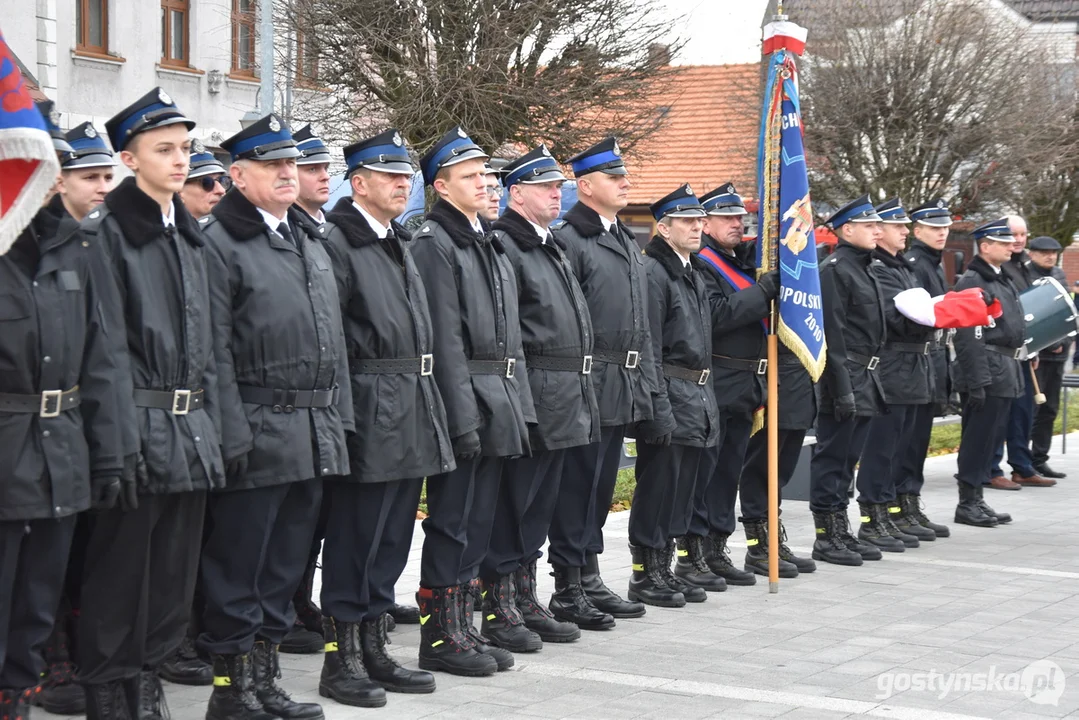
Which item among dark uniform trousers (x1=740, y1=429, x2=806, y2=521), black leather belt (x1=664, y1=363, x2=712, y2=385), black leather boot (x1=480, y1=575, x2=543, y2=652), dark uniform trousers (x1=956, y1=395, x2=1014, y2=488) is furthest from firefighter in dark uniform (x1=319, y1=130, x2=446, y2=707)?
dark uniform trousers (x1=956, y1=395, x2=1014, y2=488)

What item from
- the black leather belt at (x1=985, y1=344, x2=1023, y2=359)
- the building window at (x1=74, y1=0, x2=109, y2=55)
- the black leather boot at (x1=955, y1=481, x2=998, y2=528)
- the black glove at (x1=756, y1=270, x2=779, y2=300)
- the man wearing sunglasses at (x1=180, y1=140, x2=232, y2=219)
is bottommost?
the black leather boot at (x1=955, y1=481, x2=998, y2=528)

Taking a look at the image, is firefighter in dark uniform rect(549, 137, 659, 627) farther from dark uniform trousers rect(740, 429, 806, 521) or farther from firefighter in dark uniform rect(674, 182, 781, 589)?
dark uniform trousers rect(740, 429, 806, 521)

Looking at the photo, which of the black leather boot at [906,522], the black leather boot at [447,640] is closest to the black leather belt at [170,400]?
the black leather boot at [447,640]

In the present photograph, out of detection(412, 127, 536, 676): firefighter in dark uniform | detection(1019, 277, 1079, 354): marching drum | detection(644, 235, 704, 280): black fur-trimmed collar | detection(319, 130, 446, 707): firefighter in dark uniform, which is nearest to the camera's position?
detection(319, 130, 446, 707): firefighter in dark uniform

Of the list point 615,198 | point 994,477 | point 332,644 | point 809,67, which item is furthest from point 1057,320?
point 809,67

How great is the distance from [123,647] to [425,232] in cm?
236

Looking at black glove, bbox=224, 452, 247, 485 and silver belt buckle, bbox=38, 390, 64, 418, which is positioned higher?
silver belt buckle, bbox=38, 390, 64, 418

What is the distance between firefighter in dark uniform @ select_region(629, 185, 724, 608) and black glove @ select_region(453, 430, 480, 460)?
185 centimetres

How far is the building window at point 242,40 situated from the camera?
80.8 ft

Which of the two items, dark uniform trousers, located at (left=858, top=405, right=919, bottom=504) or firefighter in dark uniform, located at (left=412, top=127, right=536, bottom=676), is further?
dark uniform trousers, located at (left=858, top=405, right=919, bottom=504)

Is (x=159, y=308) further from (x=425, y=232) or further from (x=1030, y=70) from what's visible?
(x=1030, y=70)

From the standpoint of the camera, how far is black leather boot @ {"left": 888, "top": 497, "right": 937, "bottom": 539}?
1110cm

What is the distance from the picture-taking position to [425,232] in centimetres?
702

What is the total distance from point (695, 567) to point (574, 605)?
142 cm
